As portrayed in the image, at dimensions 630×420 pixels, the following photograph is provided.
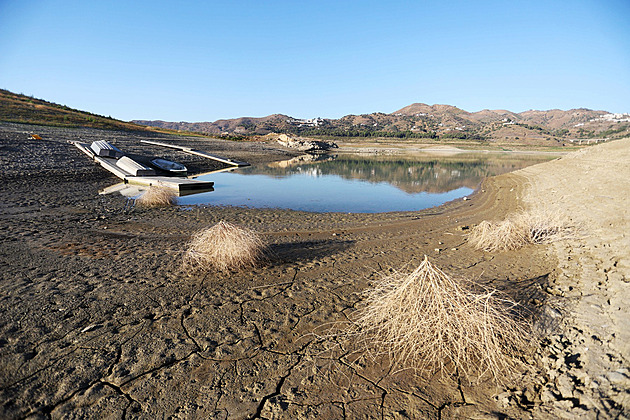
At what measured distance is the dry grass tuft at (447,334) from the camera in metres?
3.15

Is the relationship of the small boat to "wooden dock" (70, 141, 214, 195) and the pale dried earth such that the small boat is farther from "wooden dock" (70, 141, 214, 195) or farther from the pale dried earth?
the pale dried earth

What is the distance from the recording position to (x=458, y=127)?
4929 inches

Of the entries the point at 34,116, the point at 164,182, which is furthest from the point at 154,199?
the point at 34,116

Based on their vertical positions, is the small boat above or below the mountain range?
below

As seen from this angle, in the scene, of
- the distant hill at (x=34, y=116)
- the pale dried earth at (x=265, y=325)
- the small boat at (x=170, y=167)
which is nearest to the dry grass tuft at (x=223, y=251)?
the pale dried earth at (x=265, y=325)

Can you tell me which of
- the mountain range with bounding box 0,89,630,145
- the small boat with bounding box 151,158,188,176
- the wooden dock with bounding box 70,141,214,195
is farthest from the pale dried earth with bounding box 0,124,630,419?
the mountain range with bounding box 0,89,630,145

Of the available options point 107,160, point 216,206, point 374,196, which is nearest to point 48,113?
point 107,160

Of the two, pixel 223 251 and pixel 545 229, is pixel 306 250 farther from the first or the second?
pixel 545 229

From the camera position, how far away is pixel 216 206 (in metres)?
12.9

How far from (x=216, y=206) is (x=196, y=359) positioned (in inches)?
403

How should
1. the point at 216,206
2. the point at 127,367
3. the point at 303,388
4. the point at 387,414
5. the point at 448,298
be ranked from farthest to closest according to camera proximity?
the point at 216,206, the point at 448,298, the point at 127,367, the point at 303,388, the point at 387,414

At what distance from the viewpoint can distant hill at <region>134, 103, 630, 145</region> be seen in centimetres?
9544

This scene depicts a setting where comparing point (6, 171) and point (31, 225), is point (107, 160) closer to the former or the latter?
point (6, 171)

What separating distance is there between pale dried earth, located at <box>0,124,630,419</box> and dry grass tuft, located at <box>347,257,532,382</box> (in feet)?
0.58
